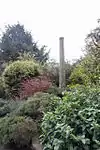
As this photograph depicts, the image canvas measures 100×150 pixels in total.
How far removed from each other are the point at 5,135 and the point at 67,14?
23.5ft

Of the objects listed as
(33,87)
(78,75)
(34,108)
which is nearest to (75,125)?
(34,108)

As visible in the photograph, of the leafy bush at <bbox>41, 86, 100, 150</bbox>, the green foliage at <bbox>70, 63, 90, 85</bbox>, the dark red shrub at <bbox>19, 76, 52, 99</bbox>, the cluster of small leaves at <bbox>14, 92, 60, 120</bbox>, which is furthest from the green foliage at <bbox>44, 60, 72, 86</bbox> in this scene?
the leafy bush at <bbox>41, 86, 100, 150</bbox>

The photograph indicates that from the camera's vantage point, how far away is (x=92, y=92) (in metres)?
3.53

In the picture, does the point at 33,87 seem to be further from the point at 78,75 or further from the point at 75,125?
the point at 75,125

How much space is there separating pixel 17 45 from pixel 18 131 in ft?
40.6

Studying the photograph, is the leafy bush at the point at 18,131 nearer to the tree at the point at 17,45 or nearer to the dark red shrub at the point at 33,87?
the dark red shrub at the point at 33,87

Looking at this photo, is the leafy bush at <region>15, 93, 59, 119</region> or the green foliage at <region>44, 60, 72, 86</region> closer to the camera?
the leafy bush at <region>15, 93, 59, 119</region>

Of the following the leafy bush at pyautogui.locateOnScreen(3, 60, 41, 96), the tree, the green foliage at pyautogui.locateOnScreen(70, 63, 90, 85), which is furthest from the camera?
the tree

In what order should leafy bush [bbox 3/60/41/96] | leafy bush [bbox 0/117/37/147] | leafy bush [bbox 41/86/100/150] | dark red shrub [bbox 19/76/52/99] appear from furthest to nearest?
1. leafy bush [bbox 3/60/41/96]
2. dark red shrub [bbox 19/76/52/99]
3. leafy bush [bbox 0/117/37/147]
4. leafy bush [bbox 41/86/100/150]

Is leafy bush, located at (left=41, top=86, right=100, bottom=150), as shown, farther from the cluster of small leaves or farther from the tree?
the tree

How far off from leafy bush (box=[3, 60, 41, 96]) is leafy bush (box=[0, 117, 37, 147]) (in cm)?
436

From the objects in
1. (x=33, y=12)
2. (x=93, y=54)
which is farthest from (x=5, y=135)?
(x=33, y=12)

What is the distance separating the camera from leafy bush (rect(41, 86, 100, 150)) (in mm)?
2646

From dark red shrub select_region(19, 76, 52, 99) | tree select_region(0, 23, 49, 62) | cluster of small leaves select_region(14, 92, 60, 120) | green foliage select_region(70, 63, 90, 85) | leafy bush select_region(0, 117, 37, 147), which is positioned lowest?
leafy bush select_region(0, 117, 37, 147)
